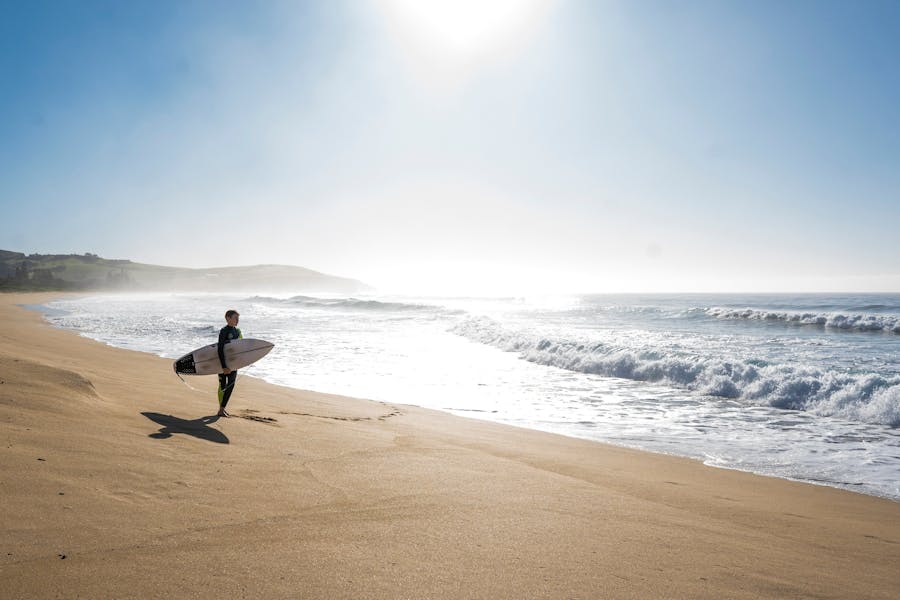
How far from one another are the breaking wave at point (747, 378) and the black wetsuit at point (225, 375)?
410 inches

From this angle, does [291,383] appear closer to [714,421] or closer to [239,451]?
[239,451]

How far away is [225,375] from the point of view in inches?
283

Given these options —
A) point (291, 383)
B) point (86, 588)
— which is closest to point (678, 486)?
point (86, 588)

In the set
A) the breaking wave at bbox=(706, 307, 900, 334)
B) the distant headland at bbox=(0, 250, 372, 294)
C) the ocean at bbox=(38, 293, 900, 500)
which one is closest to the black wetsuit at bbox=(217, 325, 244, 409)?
the ocean at bbox=(38, 293, 900, 500)

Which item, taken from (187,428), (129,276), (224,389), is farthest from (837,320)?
(129,276)

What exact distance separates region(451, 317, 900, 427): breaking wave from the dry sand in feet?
17.8

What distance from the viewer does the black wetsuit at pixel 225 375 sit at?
6836 millimetres

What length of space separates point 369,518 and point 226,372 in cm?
473

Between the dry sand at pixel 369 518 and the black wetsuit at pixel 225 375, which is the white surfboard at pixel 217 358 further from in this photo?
the dry sand at pixel 369 518

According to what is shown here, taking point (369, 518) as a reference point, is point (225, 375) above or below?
above

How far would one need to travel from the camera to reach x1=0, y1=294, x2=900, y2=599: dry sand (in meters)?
2.57

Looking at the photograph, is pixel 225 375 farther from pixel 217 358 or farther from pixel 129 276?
pixel 129 276

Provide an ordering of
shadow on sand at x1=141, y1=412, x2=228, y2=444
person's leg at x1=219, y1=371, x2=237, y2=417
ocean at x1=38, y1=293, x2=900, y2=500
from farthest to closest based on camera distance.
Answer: ocean at x1=38, y1=293, x2=900, y2=500 < person's leg at x1=219, y1=371, x2=237, y2=417 < shadow on sand at x1=141, y1=412, x2=228, y2=444

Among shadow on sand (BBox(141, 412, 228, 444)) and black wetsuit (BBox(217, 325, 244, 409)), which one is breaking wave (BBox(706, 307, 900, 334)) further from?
shadow on sand (BBox(141, 412, 228, 444))
